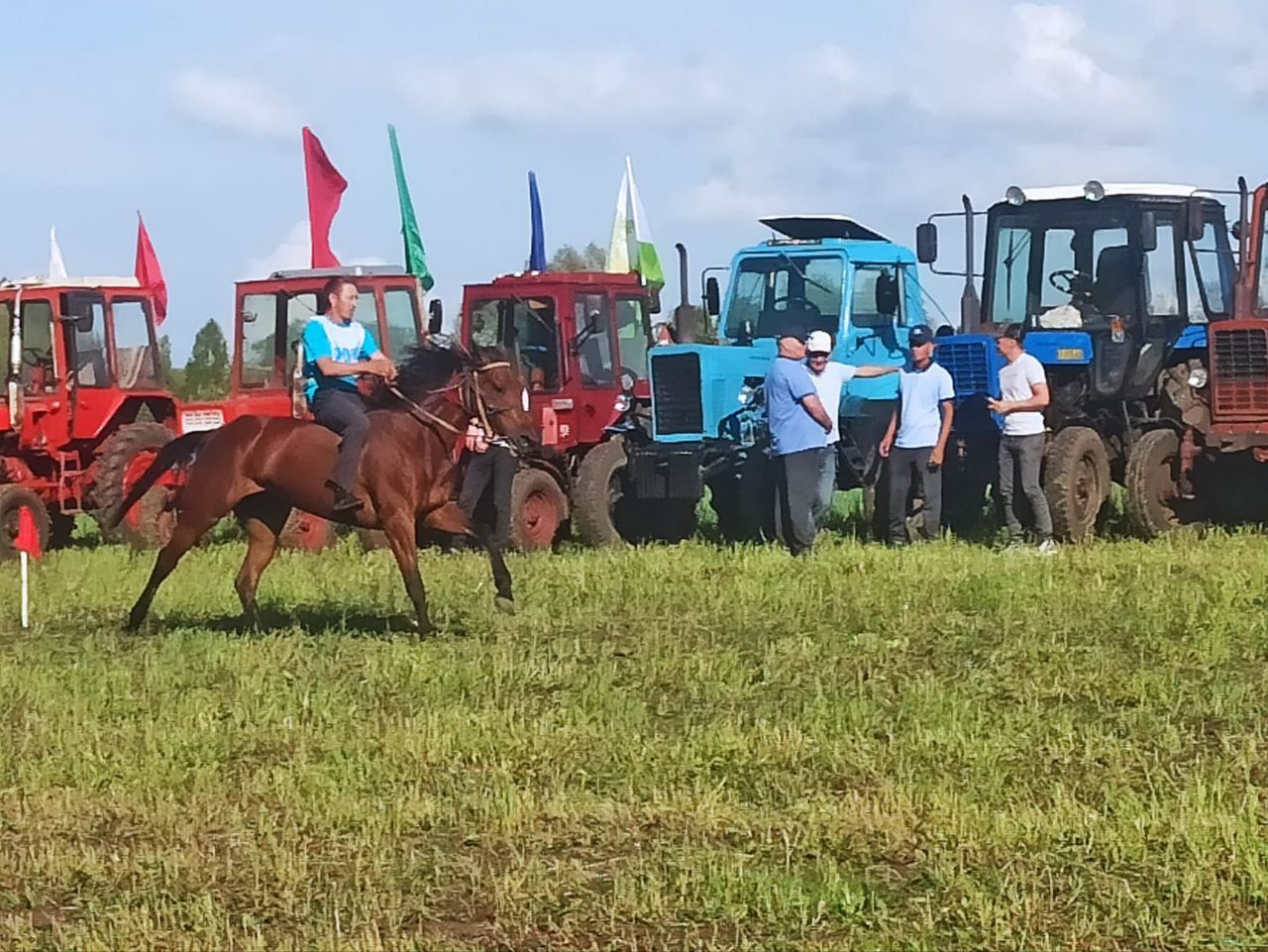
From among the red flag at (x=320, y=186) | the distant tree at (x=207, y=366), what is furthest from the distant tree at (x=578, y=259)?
the red flag at (x=320, y=186)

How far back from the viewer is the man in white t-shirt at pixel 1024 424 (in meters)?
16.5

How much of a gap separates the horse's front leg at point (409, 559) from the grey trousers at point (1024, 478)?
585cm

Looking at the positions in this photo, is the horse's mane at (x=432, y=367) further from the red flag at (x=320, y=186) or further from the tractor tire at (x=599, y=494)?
the red flag at (x=320, y=186)

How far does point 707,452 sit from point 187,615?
5.43 meters

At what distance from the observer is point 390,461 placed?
488 inches

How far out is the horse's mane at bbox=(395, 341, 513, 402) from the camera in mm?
12672

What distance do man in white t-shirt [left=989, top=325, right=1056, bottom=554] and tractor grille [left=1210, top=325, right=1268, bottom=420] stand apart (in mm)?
1505

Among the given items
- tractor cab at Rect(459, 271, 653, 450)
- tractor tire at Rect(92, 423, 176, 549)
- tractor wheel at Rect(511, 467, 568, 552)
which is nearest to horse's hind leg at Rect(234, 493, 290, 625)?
tractor wheel at Rect(511, 467, 568, 552)

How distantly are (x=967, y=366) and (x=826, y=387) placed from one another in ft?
5.99

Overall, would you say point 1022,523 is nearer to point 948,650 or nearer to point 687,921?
point 948,650

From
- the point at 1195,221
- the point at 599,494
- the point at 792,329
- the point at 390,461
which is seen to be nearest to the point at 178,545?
the point at 390,461

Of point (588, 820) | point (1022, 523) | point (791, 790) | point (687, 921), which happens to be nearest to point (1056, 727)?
point (791, 790)

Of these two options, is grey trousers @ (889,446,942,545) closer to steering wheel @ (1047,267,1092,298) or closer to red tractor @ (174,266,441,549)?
steering wheel @ (1047,267,1092,298)

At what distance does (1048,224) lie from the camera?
18.0 m
